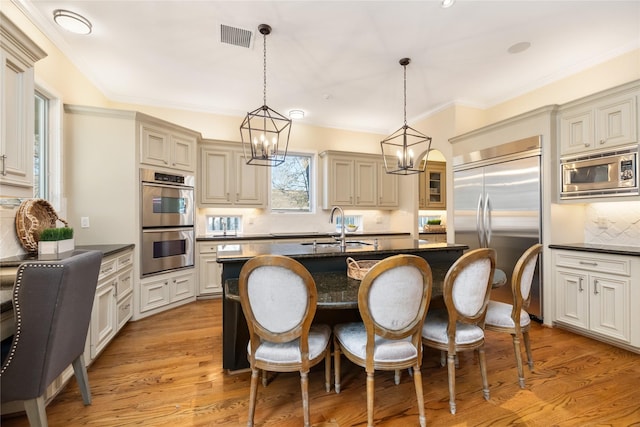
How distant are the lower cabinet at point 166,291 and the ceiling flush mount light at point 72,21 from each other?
2588 millimetres

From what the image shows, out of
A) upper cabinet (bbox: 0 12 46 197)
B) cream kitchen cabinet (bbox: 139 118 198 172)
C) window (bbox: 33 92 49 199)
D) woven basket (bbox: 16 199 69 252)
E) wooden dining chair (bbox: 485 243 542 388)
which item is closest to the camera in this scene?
upper cabinet (bbox: 0 12 46 197)

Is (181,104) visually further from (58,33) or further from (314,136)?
(314,136)

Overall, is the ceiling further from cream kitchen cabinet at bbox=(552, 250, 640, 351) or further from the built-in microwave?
cream kitchen cabinet at bbox=(552, 250, 640, 351)

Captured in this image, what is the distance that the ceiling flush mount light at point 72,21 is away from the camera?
8.00ft

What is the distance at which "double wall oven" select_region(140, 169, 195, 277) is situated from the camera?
3.44 metres

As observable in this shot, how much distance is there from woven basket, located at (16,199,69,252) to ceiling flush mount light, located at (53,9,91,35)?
1.57m

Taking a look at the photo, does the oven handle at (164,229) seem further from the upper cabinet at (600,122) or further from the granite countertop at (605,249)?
the upper cabinet at (600,122)

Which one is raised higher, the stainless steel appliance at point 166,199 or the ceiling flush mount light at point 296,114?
the ceiling flush mount light at point 296,114

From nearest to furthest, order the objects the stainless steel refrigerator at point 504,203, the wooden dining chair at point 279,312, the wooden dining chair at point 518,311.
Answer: the wooden dining chair at point 279,312, the wooden dining chair at point 518,311, the stainless steel refrigerator at point 504,203

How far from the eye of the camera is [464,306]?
1805 mm

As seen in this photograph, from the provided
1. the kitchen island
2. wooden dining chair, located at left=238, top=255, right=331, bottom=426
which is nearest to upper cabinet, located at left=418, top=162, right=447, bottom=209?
the kitchen island

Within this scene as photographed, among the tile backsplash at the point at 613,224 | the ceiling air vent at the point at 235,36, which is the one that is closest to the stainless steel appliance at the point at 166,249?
the ceiling air vent at the point at 235,36

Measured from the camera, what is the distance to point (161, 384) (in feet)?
6.98

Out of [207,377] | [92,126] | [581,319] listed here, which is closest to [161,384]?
[207,377]
